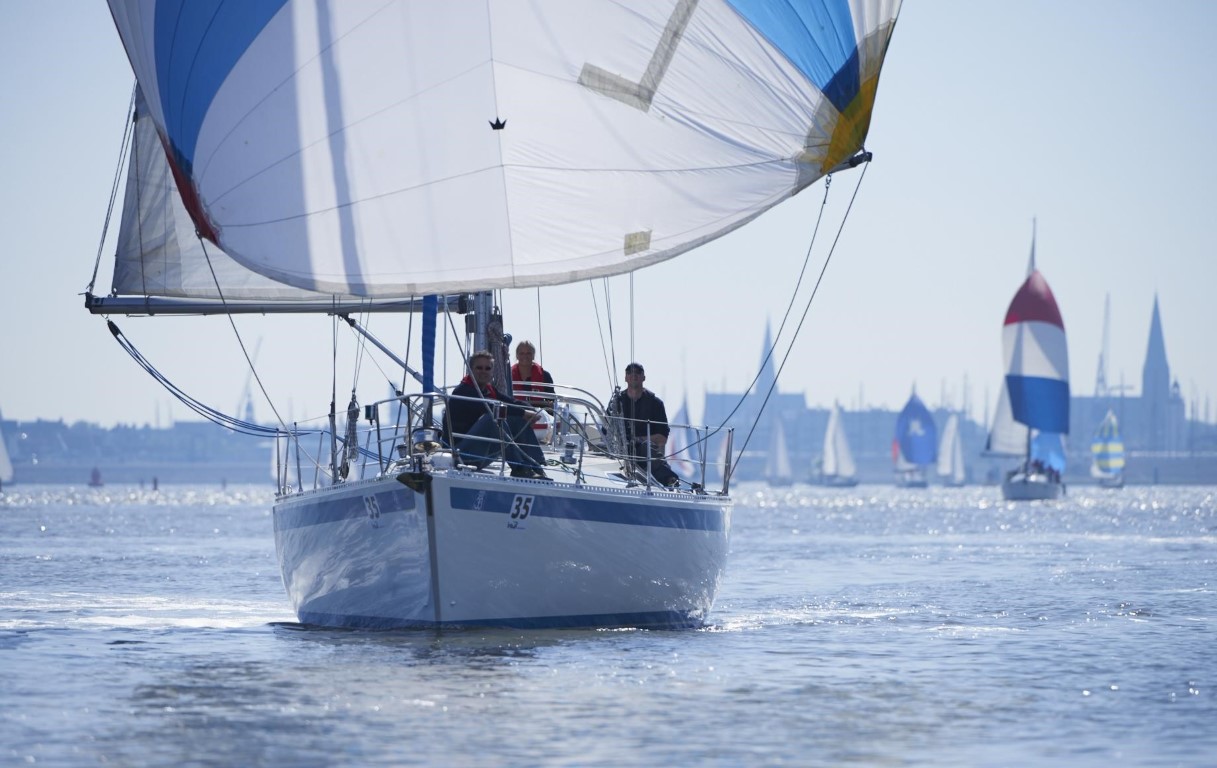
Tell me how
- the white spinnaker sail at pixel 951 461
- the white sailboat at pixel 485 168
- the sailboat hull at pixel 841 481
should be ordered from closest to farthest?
the white sailboat at pixel 485 168 → the white spinnaker sail at pixel 951 461 → the sailboat hull at pixel 841 481

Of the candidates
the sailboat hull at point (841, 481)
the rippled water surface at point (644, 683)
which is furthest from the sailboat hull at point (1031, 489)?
the sailboat hull at point (841, 481)

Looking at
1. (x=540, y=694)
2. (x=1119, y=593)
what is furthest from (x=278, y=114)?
(x=1119, y=593)

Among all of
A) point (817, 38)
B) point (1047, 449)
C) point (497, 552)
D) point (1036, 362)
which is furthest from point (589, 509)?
point (1047, 449)

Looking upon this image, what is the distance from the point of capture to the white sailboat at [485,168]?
1340 centimetres

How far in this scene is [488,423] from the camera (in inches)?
548

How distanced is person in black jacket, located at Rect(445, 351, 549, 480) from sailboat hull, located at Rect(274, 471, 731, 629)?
1.59 feet

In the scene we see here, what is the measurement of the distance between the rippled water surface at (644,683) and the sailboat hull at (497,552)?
10.7 inches

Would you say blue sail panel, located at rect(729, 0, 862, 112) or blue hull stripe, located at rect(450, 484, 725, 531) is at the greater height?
blue sail panel, located at rect(729, 0, 862, 112)

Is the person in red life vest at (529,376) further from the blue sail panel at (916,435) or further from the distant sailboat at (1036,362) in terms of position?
the blue sail panel at (916,435)

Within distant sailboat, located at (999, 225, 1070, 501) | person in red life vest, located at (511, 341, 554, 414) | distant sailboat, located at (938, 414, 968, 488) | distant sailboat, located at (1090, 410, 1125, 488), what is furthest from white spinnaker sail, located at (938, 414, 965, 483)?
person in red life vest, located at (511, 341, 554, 414)

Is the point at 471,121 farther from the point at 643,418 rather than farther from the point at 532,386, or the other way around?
the point at 643,418

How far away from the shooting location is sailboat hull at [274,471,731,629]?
13.1 meters

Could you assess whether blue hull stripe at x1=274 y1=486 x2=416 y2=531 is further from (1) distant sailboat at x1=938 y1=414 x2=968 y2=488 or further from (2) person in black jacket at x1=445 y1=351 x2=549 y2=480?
(1) distant sailboat at x1=938 y1=414 x2=968 y2=488

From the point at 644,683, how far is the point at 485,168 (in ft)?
13.5
